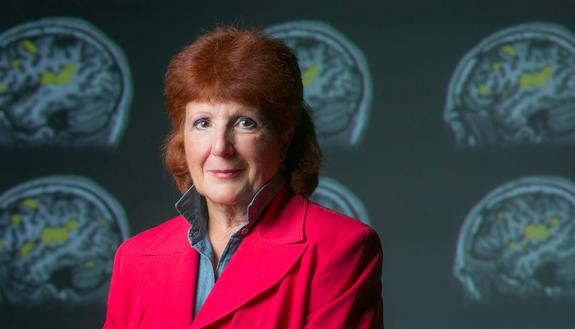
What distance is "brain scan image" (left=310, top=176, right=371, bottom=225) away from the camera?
129 inches

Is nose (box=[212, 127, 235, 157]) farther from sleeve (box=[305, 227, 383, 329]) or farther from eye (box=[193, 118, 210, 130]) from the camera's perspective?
sleeve (box=[305, 227, 383, 329])

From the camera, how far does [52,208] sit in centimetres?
335

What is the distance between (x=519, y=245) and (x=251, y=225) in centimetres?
180

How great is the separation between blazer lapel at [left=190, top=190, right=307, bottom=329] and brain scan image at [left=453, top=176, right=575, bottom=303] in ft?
5.48

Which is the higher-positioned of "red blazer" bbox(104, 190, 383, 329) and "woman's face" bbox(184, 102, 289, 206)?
"woman's face" bbox(184, 102, 289, 206)

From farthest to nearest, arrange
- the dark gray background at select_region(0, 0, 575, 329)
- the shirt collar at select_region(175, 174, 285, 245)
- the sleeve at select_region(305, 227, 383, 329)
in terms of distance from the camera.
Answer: the dark gray background at select_region(0, 0, 575, 329)
the shirt collar at select_region(175, 174, 285, 245)
the sleeve at select_region(305, 227, 383, 329)

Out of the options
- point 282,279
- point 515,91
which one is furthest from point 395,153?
point 282,279

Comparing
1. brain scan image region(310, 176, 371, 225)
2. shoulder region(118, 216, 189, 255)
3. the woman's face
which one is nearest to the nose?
the woman's face

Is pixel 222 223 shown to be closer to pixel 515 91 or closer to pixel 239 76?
pixel 239 76

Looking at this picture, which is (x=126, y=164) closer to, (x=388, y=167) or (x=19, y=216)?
(x=19, y=216)

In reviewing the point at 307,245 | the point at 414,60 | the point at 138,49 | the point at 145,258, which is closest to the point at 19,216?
the point at 138,49

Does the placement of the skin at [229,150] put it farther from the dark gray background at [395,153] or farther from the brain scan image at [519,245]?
the brain scan image at [519,245]

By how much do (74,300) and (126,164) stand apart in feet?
1.54

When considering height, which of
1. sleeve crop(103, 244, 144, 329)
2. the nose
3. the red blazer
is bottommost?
sleeve crop(103, 244, 144, 329)
